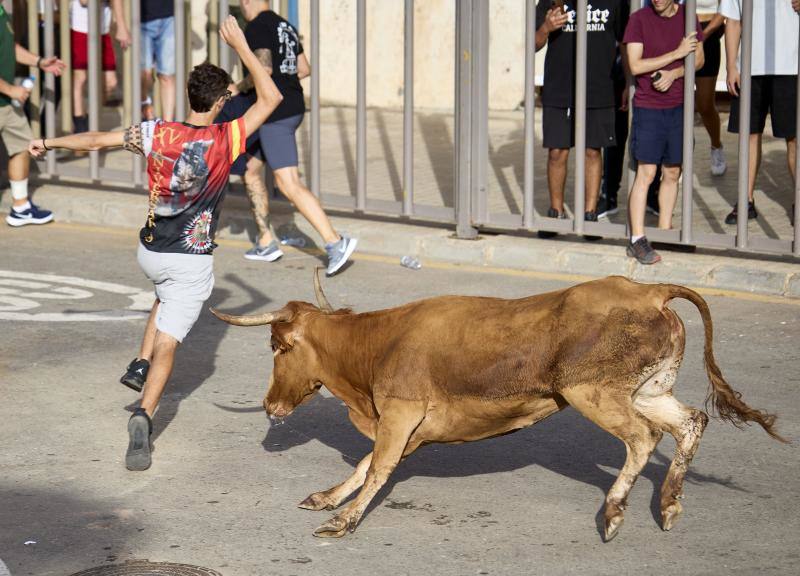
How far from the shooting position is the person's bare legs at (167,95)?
13.3 m

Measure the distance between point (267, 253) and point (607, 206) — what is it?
2813 mm

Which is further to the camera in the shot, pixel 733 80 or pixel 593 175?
Result: pixel 593 175

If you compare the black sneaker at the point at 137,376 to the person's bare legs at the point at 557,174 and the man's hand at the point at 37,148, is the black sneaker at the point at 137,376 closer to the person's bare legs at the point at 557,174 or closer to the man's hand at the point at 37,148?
the man's hand at the point at 37,148

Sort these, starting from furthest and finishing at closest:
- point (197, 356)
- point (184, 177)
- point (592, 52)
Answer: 1. point (592, 52)
2. point (197, 356)
3. point (184, 177)

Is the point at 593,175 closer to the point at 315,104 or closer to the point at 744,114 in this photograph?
the point at 744,114

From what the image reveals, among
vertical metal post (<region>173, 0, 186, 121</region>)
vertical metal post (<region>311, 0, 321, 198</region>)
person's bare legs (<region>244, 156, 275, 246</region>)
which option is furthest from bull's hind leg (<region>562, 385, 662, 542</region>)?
vertical metal post (<region>173, 0, 186, 121</region>)

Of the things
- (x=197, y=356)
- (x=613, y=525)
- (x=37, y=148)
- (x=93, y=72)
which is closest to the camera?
(x=613, y=525)

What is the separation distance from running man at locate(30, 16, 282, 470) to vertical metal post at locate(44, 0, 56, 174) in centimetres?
658

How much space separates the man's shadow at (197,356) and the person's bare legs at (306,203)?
698 millimetres

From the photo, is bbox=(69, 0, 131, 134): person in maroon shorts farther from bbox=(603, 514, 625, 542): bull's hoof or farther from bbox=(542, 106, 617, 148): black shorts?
bbox=(603, 514, 625, 542): bull's hoof

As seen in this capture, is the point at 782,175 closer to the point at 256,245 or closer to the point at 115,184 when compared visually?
the point at 256,245

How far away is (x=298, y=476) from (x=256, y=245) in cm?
513

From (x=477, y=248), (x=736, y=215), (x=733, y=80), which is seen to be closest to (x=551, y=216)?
(x=477, y=248)

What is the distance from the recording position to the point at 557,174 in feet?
36.6
